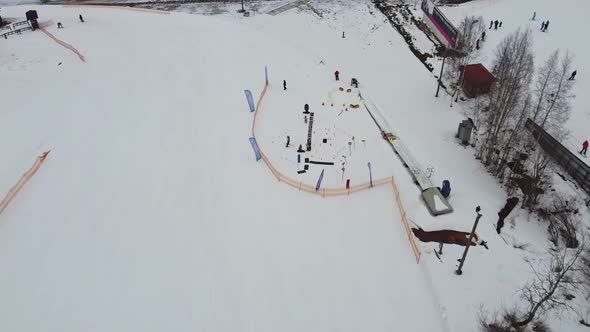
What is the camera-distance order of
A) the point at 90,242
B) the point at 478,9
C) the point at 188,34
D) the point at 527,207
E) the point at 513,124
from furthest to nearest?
the point at 478,9, the point at 188,34, the point at 513,124, the point at 527,207, the point at 90,242

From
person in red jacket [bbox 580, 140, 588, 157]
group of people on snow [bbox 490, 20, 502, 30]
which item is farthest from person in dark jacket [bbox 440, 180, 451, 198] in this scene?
group of people on snow [bbox 490, 20, 502, 30]

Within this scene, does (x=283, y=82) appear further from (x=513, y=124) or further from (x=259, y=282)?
(x=259, y=282)

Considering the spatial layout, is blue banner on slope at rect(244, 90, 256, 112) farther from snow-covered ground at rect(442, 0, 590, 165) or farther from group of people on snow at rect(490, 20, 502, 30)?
group of people on snow at rect(490, 20, 502, 30)

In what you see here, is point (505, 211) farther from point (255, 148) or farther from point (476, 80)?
point (255, 148)

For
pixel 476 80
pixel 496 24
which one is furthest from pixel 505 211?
pixel 496 24

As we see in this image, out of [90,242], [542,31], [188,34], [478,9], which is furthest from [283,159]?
[478,9]

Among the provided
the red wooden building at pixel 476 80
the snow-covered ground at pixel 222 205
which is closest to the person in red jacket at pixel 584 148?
the snow-covered ground at pixel 222 205
